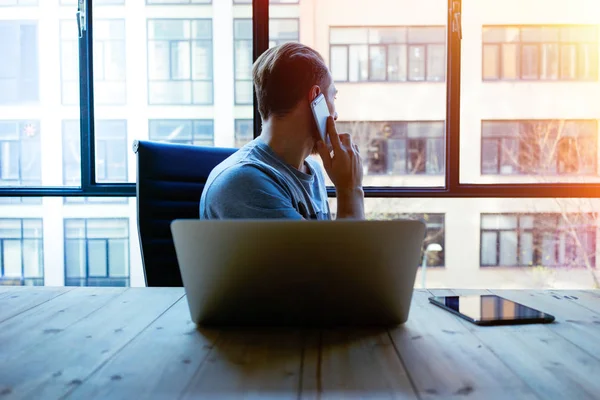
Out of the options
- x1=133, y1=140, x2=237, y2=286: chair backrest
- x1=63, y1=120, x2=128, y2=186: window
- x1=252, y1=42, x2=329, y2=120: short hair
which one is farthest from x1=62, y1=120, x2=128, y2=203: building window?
x1=252, y1=42, x2=329, y2=120: short hair

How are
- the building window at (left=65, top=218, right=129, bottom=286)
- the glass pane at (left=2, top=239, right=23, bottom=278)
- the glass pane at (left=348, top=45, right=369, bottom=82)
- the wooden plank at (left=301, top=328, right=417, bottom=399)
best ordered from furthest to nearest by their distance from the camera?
the glass pane at (left=348, top=45, right=369, bottom=82) → the building window at (left=65, top=218, right=129, bottom=286) → the glass pane at (left=2, top=239, right=23, bottom=278) → the wooden plank at (left=301, top=328, right=417, bottom=399)

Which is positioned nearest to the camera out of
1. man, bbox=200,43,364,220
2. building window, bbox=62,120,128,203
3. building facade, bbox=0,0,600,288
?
man, bbox=200,43,364,220

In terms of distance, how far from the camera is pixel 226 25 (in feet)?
9.64

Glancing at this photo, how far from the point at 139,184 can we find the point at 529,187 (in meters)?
1.78

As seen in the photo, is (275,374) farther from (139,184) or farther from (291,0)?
(291,0)

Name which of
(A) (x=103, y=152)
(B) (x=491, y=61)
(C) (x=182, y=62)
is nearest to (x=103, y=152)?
(A) (x=103, y=152)

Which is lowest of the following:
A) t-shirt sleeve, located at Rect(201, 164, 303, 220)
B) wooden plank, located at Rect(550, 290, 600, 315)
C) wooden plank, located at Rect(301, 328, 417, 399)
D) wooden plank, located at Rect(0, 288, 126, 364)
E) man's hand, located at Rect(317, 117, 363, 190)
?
wooden plank, located at Rect(550, 290, 600, 315)

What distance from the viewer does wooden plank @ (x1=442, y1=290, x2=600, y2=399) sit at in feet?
1.77

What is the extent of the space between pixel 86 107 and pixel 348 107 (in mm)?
1730

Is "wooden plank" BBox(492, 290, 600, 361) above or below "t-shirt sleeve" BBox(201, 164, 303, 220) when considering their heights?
below

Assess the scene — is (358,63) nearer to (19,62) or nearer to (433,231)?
(433,231)

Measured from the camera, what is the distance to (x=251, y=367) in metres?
0.60

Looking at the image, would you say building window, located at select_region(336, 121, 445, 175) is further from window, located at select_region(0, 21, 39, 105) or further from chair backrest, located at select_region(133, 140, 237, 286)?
window, located at select_region(0, 21, 39, 105)

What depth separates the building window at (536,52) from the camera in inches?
142
